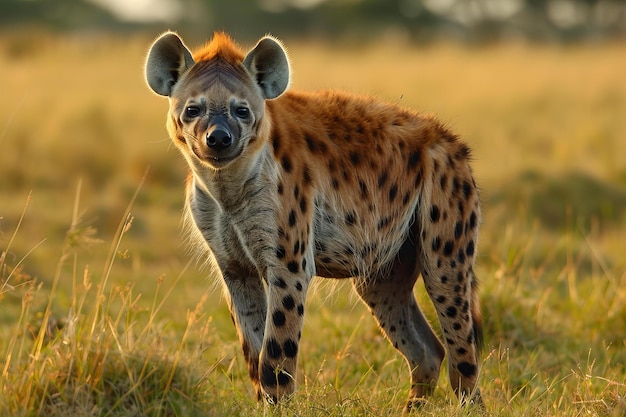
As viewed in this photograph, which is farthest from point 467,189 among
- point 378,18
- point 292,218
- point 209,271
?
point 378,18

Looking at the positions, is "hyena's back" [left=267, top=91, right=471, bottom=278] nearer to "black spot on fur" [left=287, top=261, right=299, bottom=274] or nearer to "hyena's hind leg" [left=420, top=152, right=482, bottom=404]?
"hyena's hind leg" [left=420, top=152, right=482, bottom=404]

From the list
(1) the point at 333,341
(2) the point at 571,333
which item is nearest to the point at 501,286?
(2) the point at 571,333

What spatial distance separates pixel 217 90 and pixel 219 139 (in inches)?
9.7

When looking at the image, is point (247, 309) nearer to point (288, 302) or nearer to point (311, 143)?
point (288, 302)

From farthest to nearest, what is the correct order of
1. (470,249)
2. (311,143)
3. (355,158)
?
(470,249) → (355,158) → (311,143)

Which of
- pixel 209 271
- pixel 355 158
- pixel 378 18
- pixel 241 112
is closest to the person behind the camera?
pixel 241 112

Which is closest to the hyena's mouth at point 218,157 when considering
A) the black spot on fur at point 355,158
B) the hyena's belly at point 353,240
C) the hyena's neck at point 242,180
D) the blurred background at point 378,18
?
the hyena's neck at point 242,180

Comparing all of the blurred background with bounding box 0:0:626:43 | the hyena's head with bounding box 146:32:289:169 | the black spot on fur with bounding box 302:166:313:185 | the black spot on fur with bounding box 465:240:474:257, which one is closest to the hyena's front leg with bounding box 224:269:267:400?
the black spot on fur with bounding box 302:166:313:185

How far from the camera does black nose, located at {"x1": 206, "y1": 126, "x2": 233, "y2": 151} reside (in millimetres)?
3453

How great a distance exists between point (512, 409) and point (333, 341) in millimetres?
1379

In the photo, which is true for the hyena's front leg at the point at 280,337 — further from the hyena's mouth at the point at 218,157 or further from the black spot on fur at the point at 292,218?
the hyena's mouth at the point at 218,157

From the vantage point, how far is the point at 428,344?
173 inches

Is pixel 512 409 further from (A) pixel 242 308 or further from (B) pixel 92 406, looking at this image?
(B) pixel 92 406

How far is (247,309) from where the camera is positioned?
3.93 m
